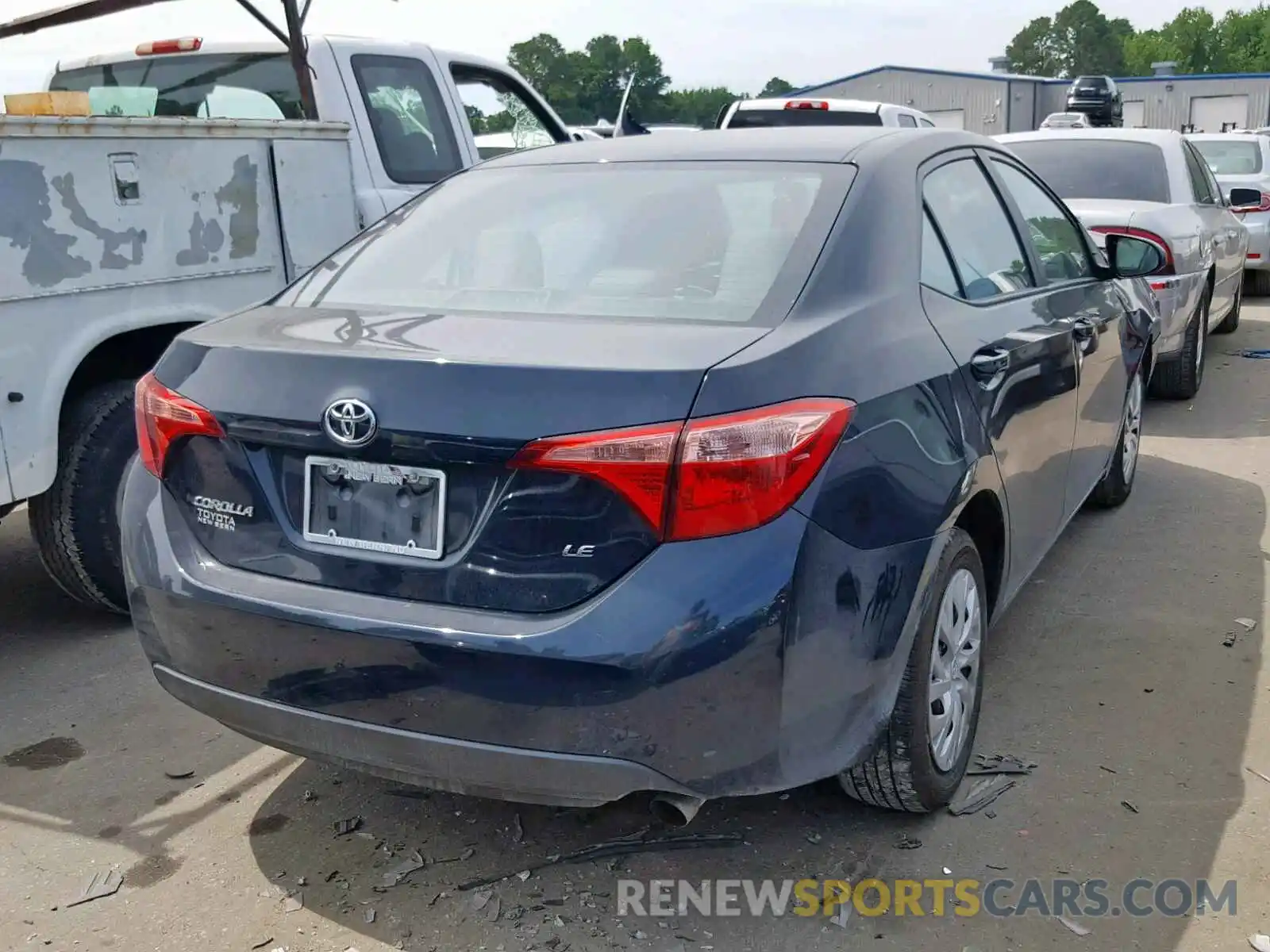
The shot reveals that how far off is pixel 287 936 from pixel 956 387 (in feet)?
6.41

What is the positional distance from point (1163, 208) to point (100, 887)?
6.52 metres

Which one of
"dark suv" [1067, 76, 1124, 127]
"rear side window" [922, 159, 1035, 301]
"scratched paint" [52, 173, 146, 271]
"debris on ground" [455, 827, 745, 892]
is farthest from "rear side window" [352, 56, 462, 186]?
"dark suv" [1067, 76, 1124, 127]

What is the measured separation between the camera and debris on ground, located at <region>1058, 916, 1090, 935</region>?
261 cm

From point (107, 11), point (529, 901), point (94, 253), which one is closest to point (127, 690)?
point (94, 253)

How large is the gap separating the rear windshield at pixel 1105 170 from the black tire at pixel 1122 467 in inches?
93.9

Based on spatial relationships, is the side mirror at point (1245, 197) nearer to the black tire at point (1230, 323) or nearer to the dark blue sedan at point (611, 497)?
the black tire at point (1230, 323)

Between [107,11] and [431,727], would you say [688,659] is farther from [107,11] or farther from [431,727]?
[107,11]

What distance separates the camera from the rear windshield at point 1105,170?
7422mm

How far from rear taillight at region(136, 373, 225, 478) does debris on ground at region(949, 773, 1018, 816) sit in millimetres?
1992

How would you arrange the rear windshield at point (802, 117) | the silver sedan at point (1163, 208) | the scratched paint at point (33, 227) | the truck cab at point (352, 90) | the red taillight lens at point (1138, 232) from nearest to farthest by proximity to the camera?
the scratched paint at point (33, 227) → the truck cab at point (352, 90) → the red taillight lens at point (1138, 232) → the silver sedan at point (1163, 208) → the rear windshield at point (802, 117)

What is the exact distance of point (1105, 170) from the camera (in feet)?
24.7

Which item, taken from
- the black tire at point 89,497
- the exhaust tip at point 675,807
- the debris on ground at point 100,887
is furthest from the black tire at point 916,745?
the black tire at point 89,497

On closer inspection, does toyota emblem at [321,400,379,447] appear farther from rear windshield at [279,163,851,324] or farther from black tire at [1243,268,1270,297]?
black tire at [1243,268,1270,297]

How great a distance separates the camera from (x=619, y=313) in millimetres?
2688
